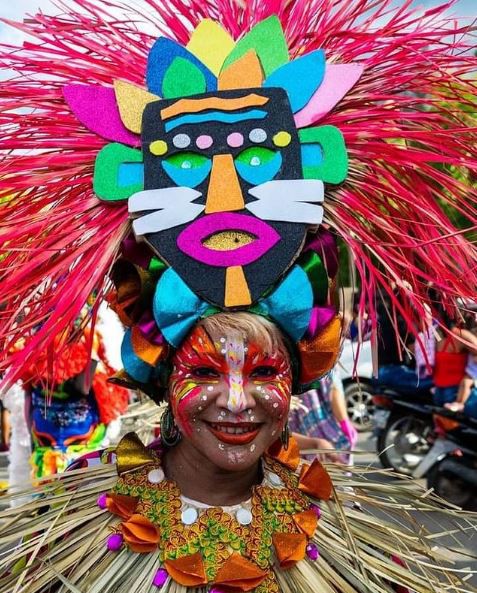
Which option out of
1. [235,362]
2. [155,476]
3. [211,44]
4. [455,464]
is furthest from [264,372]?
[455,464]

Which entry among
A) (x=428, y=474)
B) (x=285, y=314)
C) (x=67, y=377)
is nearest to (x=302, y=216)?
(x=285, y=314)

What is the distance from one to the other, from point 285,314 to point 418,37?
794mm

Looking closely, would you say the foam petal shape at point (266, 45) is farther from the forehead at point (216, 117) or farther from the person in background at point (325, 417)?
the person in background at point (325, 417)

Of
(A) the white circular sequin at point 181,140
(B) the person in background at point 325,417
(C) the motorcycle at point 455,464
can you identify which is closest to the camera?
(A) the white circular sequin at point 181,140

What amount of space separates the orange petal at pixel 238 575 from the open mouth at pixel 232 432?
0.27 metres

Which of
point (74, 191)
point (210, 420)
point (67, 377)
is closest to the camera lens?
point (210, 420)

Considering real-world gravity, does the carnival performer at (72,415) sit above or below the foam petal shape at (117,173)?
below

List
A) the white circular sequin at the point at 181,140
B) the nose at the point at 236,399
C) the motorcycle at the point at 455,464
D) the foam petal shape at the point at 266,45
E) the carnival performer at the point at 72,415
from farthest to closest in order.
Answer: the motorcycle at the point at 455,464 < the carnival performer at the point at 72,415 < the foam petal shape at the point at 266,45 < the white circular sequin at the point at 181,140 < the nose at the point at 236,399

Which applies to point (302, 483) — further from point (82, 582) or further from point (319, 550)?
point (82, 582)

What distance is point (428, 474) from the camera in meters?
6.16

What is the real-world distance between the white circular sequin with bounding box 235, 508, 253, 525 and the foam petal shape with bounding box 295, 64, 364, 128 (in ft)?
3.09

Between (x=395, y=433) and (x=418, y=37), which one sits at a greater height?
(x=418, y=37)

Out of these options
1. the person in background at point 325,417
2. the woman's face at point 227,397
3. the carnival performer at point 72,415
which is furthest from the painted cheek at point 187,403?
the person in background at point 325,417

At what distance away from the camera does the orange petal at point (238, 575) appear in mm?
1791
